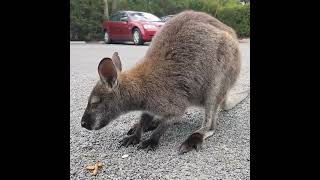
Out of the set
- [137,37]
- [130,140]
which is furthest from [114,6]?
[130,140]

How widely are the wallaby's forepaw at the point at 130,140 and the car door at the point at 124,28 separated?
13.8 m

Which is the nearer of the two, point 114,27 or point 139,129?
point 139,129

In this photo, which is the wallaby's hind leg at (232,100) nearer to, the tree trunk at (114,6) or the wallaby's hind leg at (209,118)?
the wallaby's hind leg at (209,118)

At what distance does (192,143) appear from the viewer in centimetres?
392

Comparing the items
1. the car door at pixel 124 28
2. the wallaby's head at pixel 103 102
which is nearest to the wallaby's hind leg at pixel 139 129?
the wallaby's head at pixel 103 102

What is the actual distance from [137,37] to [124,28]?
3.90ft

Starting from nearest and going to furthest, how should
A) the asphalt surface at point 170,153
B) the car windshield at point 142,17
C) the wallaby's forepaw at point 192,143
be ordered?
the asphalt surface at point 170,153 → the wallaby's forepaw at point 192,143 → the car windshield at point 142,17

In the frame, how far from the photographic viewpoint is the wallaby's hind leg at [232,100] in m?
5.10

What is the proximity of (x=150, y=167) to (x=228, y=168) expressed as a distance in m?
0.63

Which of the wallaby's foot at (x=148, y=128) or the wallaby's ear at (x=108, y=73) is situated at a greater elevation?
the wallaby's ear at (x=108, y=73)

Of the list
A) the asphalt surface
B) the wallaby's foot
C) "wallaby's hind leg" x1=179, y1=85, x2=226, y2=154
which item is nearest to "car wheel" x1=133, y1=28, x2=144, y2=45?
the asphalt surface

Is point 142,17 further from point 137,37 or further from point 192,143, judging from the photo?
point 192,143

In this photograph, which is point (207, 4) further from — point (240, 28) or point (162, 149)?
point (162, 149)

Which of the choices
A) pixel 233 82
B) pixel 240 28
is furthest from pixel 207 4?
pixel 233 82
